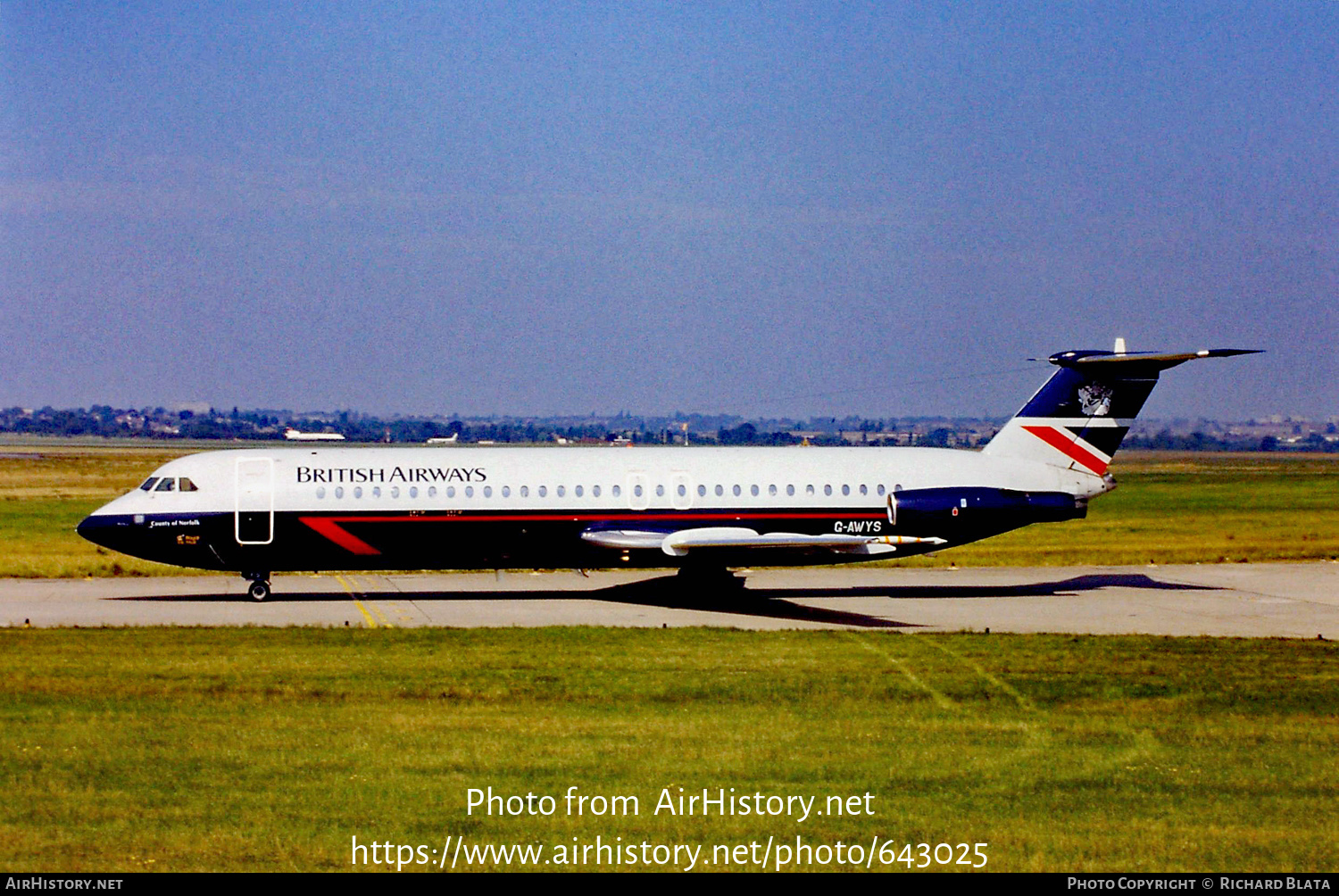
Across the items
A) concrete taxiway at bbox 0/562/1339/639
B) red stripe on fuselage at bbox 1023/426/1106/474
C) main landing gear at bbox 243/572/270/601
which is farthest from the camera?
red stripe on fuselage at bbox 1023/426/1106/474

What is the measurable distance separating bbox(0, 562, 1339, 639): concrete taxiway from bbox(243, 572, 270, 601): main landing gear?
24cm

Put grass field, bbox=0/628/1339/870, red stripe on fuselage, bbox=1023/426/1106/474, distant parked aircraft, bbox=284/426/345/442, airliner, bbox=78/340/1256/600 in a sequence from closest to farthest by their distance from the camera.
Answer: grass field, bbox=0/628/1339/870
airliner, bbox=78/340/1256/600
red stripe on fuselage, bbox=1023/426/1106/474
distant parked aircraft, bbox=284/426/345/442

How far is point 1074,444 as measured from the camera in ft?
112

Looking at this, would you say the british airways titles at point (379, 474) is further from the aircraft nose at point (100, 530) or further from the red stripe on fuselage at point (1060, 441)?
the red stripe on fuselage at point (1060, 441)

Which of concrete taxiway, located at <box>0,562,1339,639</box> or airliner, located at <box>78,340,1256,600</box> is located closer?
concrete taxiway, located at <box>0,562,1339,639</box>

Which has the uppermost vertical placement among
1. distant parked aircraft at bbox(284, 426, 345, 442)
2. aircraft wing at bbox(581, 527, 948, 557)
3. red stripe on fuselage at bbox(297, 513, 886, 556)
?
distant parked aircraft at bbox(284, 426, 345, 442)

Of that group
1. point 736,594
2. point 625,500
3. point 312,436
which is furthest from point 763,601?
point 312,436

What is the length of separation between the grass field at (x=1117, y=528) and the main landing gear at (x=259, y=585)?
7104 millimetres

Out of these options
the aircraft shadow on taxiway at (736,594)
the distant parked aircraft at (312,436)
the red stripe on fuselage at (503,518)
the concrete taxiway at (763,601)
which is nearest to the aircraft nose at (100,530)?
the concrete taxiway at (763,601)

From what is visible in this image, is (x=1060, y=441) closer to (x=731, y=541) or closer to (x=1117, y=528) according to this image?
(x=731, y=541)

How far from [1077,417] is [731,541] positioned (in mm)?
9877

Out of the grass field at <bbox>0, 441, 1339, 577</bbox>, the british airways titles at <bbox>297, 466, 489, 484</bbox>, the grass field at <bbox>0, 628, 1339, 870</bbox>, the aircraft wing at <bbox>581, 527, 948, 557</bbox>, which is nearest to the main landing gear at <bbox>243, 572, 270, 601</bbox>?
the british airways titles at <bbox>297, 466, 489, 484</bbox>

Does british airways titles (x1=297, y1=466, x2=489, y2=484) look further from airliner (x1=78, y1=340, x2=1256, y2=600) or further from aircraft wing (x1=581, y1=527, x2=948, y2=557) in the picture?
aircraft wing (x1=581, y1=527, x2=948, y2=557)

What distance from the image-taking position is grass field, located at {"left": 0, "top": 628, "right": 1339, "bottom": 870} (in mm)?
12273
